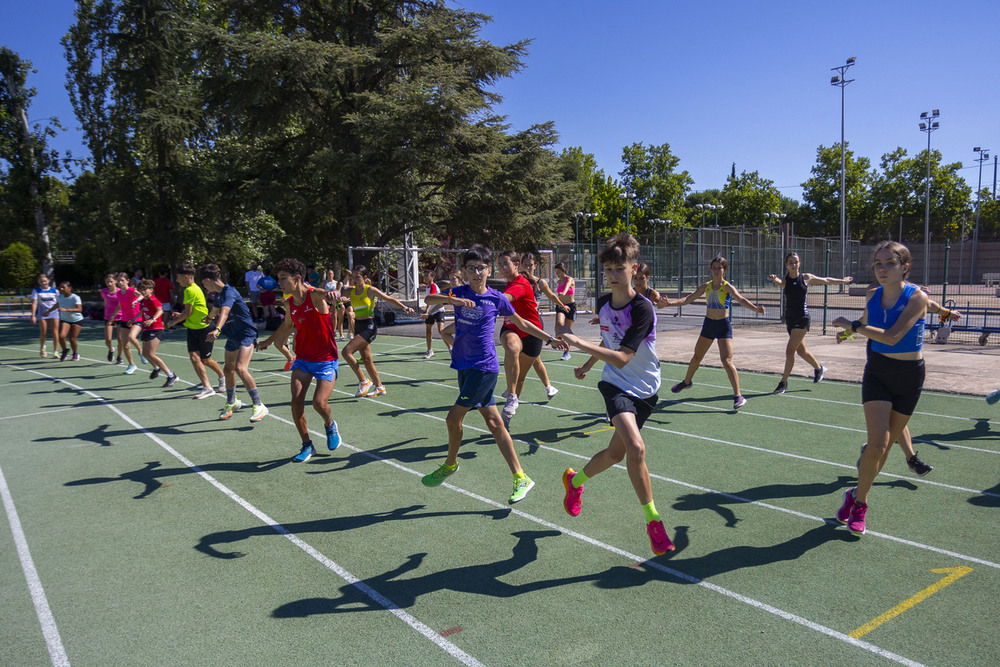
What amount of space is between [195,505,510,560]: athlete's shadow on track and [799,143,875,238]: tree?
6991 centimetres

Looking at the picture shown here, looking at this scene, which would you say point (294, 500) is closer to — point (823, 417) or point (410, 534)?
point (410, 534)

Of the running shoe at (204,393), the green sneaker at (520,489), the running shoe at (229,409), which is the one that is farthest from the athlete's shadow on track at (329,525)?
the running shoe at (204,393)

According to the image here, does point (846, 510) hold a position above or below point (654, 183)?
below

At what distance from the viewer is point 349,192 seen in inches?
960

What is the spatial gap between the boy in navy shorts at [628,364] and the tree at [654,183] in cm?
5965

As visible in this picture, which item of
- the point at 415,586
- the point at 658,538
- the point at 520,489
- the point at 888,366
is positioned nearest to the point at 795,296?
the point at 888,366

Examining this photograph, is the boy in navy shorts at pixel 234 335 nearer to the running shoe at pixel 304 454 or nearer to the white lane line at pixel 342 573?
the white lane line at pixel 342 573

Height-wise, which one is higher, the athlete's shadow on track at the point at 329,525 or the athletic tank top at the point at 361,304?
the athletic tank top at the point at 361,304

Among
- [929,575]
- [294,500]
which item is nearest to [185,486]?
[294,500]

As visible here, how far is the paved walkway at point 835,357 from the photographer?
34.2ft

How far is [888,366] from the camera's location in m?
4.50

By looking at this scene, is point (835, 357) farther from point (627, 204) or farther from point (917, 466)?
point (627, 204)

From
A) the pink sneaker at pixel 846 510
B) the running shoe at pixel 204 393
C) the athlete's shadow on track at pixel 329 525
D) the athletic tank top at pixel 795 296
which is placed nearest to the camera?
the pink sneaker at pixel 846 510

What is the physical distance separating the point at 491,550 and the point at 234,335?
586 cm
